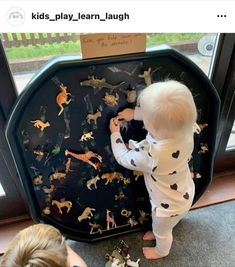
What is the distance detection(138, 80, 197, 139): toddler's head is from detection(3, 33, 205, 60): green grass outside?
16cm

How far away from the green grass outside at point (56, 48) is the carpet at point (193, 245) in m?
0.74

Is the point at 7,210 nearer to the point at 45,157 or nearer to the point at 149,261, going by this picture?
the point at 45,157

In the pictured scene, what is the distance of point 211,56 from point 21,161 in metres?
0.68

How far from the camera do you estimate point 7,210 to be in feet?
3.93

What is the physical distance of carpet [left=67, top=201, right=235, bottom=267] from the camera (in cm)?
113

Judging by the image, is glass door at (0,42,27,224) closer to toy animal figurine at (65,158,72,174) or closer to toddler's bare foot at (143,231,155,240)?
toy animal figurine at (65,158,72,174)

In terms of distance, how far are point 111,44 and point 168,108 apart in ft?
0.70

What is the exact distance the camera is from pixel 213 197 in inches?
53.2

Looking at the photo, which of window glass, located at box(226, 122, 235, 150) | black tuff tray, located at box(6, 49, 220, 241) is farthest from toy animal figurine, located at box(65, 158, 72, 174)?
window glass, located at box(226, 122, 235, 150)

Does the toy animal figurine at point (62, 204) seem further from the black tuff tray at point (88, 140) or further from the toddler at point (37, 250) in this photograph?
the toddler at point (37, 250)

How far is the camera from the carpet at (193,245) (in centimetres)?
113
